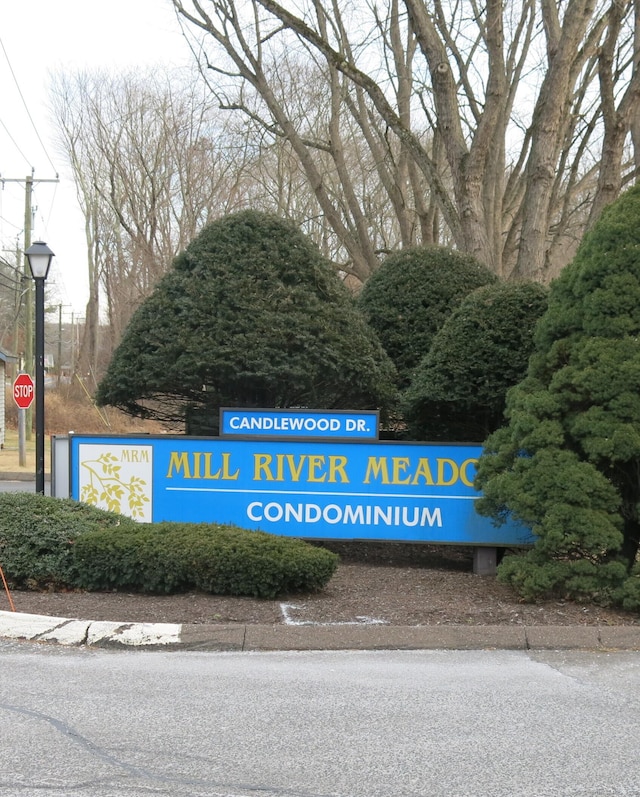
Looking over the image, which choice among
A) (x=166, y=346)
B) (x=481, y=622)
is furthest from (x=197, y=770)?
(x=166, y=346)

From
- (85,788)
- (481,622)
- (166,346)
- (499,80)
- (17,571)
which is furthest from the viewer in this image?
(499,80)

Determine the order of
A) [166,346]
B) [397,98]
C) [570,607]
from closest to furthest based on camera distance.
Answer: [570,607] < [166,346] < [397,98]

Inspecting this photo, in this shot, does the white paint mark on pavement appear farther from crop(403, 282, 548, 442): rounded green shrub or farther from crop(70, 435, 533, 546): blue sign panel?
crop(403, 282, 548, 442): rounded green shrub

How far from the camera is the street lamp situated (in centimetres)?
920

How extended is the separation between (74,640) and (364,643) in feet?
6.42

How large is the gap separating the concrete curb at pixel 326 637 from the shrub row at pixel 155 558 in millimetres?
847

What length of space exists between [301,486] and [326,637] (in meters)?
3.05

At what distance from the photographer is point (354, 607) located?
22.4 feet

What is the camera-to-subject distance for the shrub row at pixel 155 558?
695 cm

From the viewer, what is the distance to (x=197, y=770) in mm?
3836

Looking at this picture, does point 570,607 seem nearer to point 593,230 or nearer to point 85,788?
point 593,230

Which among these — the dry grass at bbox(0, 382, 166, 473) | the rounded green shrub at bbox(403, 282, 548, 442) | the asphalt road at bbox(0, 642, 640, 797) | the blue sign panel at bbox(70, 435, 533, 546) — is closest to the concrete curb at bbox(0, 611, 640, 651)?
the asphalt road at bbox(0, 642, 640, 797)

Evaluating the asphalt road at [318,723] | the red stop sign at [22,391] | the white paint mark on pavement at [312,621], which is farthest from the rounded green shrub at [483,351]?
the red stop sign at [22,391]

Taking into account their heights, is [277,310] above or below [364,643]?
above
